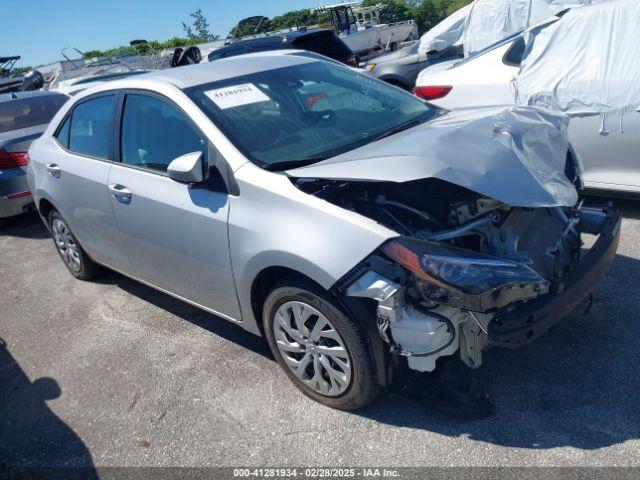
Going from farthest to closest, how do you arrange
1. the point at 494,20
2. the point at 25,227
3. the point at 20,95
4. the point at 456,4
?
the point at 456,4
the point at 494,20
the point at 20,95
the point at 25,227

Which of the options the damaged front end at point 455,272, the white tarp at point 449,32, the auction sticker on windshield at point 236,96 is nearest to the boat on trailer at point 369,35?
the white tarp at point 449,32

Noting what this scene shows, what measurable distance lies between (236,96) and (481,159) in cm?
154

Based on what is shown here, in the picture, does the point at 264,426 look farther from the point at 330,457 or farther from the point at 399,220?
the point at 399,220

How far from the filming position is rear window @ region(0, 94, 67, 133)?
287 inches

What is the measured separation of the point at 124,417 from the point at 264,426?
0.87 m

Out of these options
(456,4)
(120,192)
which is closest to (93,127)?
(120,192)

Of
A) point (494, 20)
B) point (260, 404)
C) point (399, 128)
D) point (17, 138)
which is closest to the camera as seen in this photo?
point (260, 404)

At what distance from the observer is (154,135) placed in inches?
145

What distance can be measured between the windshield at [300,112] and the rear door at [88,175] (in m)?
1.02

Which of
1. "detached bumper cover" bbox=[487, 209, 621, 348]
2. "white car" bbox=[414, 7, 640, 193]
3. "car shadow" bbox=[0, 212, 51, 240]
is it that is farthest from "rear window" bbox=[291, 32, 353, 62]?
"detached bumper cover" bbox=[487, 209, 621, 348]

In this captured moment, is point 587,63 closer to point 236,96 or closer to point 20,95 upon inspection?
point 236,96

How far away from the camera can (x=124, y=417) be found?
3.34 metres

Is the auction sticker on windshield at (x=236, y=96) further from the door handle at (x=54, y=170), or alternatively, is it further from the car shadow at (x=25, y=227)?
the car shadow at (x=25, y=227)

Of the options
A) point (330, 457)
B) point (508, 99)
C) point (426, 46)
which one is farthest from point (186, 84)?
point (426, 46)
